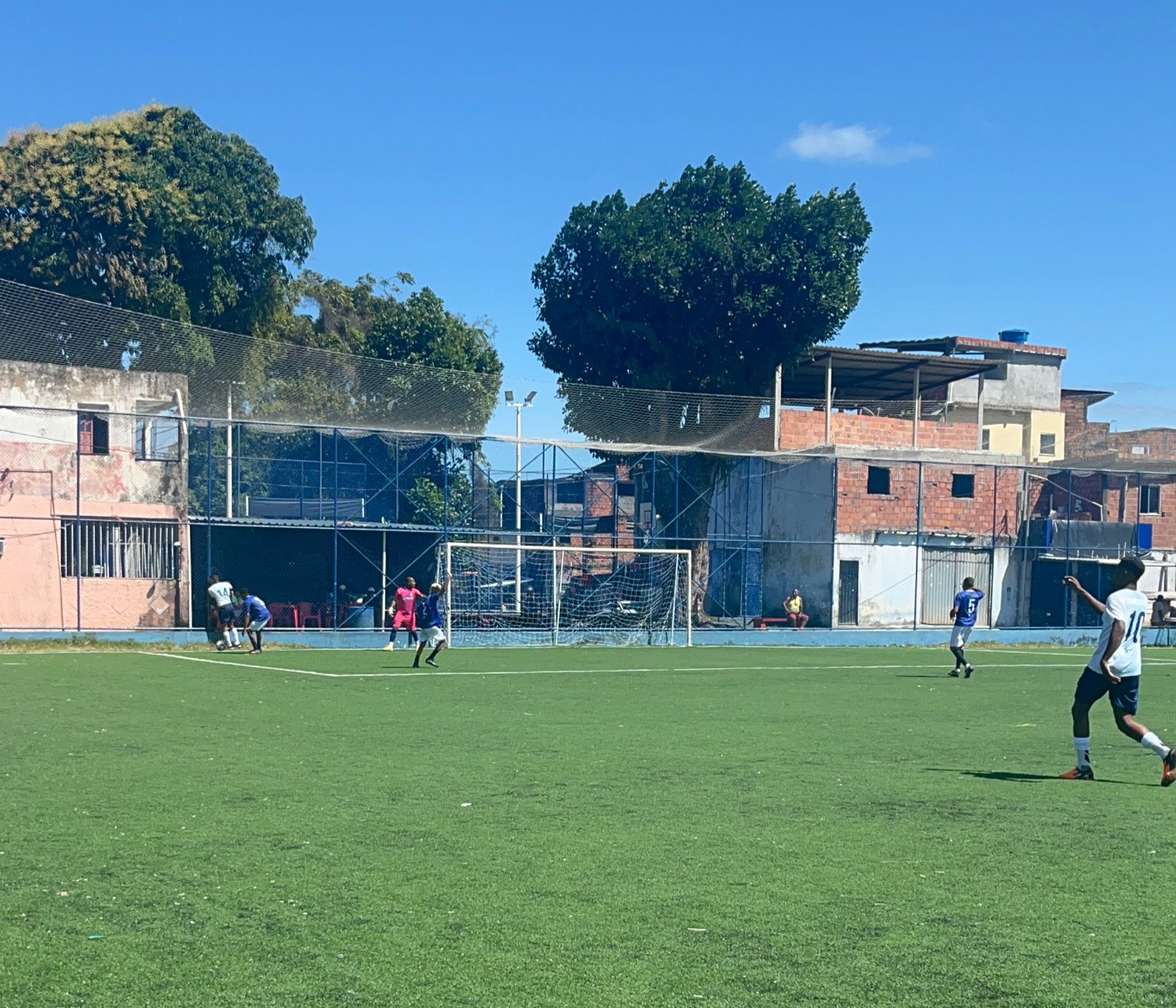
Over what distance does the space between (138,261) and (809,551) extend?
23698 millimetres

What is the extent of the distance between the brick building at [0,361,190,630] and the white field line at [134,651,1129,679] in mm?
6008

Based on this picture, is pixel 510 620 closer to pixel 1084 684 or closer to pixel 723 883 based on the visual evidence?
pixel 1084 684

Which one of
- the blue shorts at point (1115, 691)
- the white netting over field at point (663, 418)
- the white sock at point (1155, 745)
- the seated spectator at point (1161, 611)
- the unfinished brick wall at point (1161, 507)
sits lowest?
the seated spectator at point (1161, 611)

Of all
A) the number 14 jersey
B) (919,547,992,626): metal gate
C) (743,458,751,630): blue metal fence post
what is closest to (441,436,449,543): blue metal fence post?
(743,458,751,630): blue metal fence post

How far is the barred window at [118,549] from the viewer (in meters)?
32.5

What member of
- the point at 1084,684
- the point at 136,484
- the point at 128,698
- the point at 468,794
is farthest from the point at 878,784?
the point at 136,484

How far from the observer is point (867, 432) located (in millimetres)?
47844

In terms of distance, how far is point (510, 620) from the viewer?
1387 inches

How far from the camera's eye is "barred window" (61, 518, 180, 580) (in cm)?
3253

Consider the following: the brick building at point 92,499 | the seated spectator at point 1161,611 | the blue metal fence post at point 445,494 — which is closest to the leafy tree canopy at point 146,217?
the brick building at point 92,499

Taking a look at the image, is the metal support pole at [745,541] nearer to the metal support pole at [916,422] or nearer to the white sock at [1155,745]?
the metal support pole at [916,422]

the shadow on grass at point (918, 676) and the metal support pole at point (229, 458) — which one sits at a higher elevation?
the metal support pole at point (229, 458)

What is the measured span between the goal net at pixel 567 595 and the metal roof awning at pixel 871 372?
1256cm

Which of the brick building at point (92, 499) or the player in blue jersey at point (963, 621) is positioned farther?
the brick building at point (92, 499)
